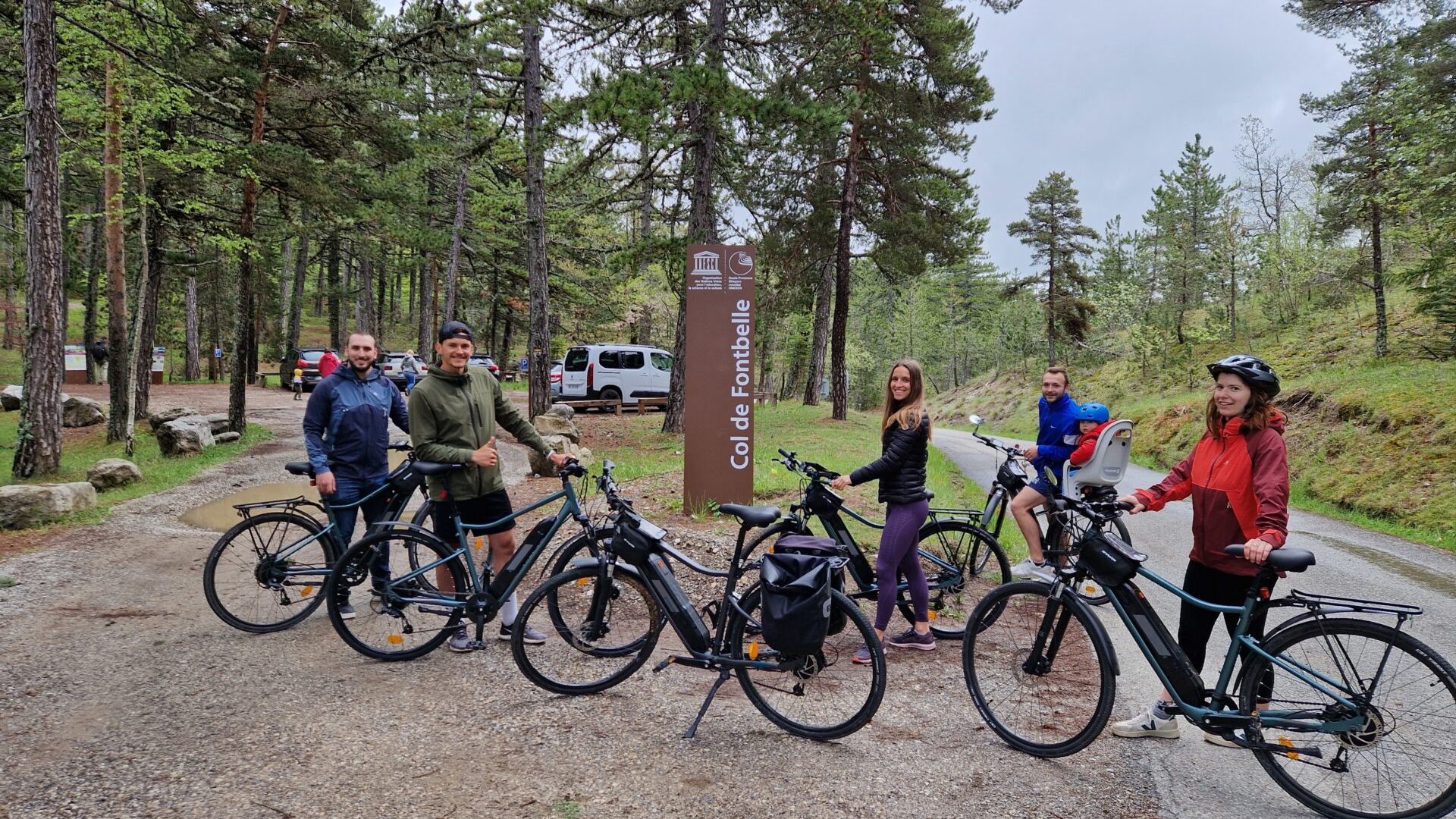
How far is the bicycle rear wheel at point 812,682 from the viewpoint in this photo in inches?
133

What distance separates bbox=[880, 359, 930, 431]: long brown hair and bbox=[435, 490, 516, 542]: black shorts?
2536 millimetres

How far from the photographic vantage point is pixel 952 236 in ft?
60.2

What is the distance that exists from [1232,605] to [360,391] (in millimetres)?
5400

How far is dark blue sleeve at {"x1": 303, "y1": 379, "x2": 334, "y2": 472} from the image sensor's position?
14.9ft

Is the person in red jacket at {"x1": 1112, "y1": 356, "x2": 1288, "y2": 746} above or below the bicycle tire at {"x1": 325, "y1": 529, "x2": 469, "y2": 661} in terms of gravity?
above

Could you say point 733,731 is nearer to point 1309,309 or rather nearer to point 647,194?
point 647,194

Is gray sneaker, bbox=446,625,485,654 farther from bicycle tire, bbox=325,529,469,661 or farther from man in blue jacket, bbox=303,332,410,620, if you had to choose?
man in blue jacket, bbox=303,332,410,620

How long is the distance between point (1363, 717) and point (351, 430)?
5768 millimetres

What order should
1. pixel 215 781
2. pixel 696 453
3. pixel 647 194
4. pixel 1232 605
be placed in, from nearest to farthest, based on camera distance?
1. pixel 215 781
2. pixel 1232 605
3. pixel 696 453
4. pixel 647 194

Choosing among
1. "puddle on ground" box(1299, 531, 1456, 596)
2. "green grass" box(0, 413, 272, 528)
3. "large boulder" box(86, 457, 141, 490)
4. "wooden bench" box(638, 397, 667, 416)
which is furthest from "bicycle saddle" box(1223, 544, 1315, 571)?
"wooden bench" box(638, 397, 667, 416)

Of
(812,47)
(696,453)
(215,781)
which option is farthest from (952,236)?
(215,781)

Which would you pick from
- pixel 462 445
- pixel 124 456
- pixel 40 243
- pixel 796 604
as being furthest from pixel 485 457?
pixel 124 456

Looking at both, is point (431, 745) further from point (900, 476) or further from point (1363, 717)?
point (1363, 717)

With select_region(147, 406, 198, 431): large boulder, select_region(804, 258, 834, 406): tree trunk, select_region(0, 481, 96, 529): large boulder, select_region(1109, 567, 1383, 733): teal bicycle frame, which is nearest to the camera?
select_region(1109, 567, 1383, 733): teal bicycle frame
